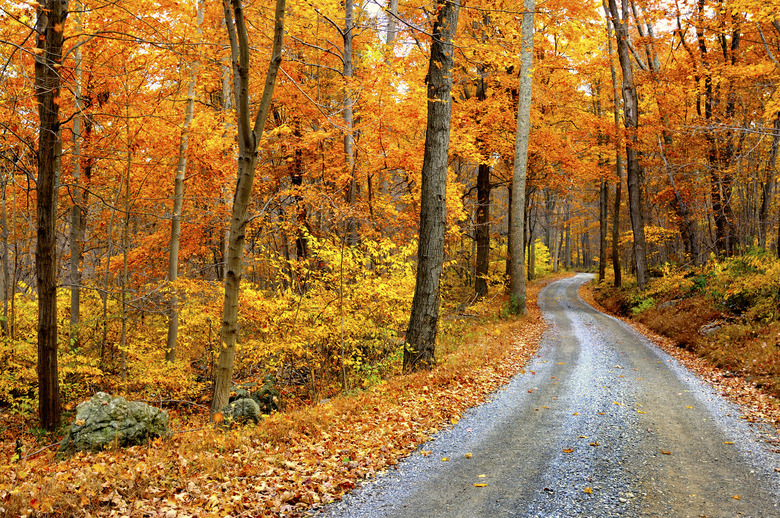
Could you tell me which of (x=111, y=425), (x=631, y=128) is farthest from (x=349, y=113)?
(x=631, y=128)

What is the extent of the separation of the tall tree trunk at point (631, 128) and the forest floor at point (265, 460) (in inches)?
449

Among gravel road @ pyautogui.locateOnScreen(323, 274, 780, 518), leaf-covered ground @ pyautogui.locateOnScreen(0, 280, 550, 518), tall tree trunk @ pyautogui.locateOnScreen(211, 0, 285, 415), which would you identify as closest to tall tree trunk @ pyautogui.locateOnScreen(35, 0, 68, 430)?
leaf-covered ground @ pyautogui.locateOnScreen(0, 280, 550, 518)

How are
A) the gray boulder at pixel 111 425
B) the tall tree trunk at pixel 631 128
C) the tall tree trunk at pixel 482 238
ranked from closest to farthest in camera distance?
1. the gray boulder at pixel 111 425
2. the tall tree trunk at pixel 631 128
3. the tall tree trunk at pixel 482 238

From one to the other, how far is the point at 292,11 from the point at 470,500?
12254 millimetres

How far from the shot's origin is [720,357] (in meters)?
10.0

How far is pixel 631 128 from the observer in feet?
59.6

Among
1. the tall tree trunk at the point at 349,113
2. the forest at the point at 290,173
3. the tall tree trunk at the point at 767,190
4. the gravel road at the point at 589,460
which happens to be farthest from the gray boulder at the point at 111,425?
the tall tree trunk at the point at 767,190

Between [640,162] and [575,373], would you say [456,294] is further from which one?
[575,373]

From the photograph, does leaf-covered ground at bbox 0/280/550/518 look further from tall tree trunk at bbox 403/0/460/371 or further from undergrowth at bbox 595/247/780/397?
undergrowth at bbox 595/247/780/397

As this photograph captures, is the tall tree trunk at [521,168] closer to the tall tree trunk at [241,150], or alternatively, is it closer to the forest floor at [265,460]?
the forest floor at [265,460]

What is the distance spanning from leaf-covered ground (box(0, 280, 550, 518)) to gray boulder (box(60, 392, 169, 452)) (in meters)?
0.33

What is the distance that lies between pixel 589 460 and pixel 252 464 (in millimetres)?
3707

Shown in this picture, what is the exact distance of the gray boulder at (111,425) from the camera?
5914mm

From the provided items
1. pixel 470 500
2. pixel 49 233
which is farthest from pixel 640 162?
pixel 49 233
